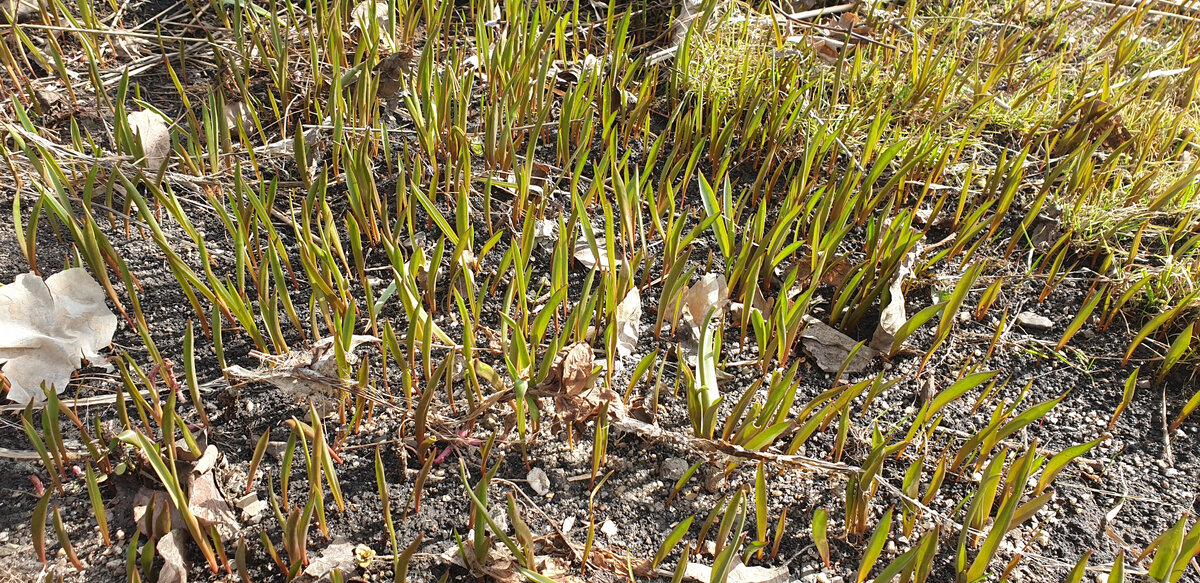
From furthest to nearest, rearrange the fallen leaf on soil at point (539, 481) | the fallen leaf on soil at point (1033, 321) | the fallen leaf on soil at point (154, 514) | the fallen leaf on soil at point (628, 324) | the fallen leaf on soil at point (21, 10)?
the fallen leaf on soil at point (21, 10) < the fallen leaf on soil at point (1033, 321) < the fallen leaf on soil at point (628, 324) < the fallen leaf on soil at point (539, 481) < the fallen leaf on soil at point (154, 514)

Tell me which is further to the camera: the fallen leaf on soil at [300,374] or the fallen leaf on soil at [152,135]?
the fallen leaf on soil at [152,135]

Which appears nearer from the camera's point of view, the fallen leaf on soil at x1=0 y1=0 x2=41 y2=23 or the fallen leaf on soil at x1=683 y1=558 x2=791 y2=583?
the fallen leaf on soil at x1=683 y1=558 x2=791 y2=583

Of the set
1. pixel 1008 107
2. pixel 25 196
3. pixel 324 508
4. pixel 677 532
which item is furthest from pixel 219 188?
pixel 1008 107

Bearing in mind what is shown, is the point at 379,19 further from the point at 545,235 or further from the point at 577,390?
the point at 577,390

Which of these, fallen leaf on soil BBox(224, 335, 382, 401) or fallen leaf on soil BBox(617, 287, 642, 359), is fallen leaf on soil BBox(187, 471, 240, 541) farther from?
fallen leaf on soil BBox(617, 287, 642, 359)

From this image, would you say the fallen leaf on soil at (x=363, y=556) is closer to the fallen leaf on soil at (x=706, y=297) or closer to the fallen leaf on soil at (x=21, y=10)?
the fallen leaf on soil at (x=706, y=297)

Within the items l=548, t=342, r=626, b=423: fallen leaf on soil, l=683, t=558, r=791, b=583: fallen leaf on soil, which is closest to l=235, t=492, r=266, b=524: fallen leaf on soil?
l=548, t=342, r=626, b=423: fallen leaf on soil

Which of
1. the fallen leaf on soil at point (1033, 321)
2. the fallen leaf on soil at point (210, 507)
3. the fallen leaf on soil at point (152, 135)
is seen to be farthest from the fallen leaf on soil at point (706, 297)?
the fallen leaf on soil at point (152, 135)
